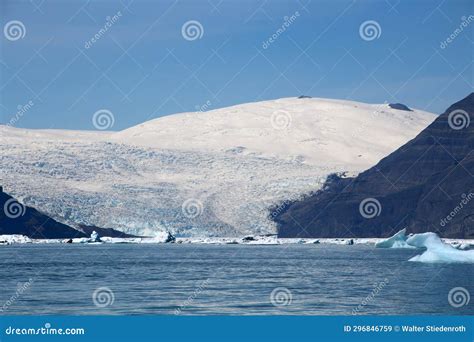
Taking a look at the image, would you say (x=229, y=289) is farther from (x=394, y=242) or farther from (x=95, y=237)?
(x=95, y=237)

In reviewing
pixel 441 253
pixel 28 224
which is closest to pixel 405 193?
pixel 28 224

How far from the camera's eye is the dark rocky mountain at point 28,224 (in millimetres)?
130375

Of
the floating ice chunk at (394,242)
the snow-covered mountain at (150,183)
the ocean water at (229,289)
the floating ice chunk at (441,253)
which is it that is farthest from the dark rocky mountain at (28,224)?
the floating ice chunk at (441,253)

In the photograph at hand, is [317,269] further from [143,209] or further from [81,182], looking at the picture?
[81,182]

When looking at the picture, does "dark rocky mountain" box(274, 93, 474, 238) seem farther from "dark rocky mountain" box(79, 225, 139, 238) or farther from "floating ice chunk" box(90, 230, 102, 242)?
"floating ice chunk" box(90, 230, 102, 242)

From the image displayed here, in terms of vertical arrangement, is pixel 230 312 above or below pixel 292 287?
below

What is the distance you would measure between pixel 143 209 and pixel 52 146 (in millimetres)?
39711

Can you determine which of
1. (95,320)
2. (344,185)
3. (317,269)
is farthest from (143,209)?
(95,320)

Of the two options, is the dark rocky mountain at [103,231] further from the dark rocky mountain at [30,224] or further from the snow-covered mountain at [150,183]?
the snow-covered mountain at [150,183]

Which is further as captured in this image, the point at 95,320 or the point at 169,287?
the point at 169,287

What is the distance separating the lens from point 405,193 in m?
164

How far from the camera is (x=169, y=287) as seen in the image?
42031 mm

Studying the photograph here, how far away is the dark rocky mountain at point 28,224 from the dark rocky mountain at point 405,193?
143 ft

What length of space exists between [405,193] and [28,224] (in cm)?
7264
